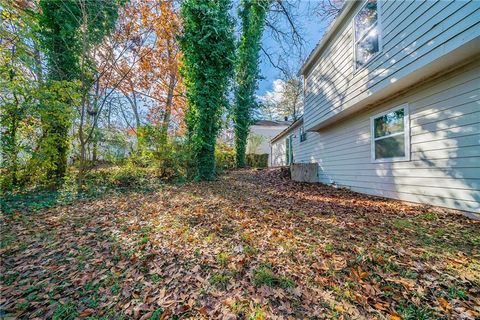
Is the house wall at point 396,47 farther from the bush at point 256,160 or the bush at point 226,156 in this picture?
the bush at point 256,160

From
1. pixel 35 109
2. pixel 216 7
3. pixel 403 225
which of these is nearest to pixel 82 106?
pixel 35 109

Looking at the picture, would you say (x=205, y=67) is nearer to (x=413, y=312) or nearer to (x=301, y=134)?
(x=301, y=134)

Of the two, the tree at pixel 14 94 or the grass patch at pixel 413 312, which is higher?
the tree at pixel 14 94

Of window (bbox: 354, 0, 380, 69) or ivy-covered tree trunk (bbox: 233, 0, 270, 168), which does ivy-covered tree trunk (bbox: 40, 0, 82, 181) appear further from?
ivy-covered tree trunk (bbox: 233, 0, 270, 168)

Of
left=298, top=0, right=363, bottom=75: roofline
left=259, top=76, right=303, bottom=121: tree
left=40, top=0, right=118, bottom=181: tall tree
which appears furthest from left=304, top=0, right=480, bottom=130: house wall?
left=259, top=76, right=303, bottom=121: tree

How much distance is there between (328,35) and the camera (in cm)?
693

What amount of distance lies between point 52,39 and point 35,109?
9.02 feet

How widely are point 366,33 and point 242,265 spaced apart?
255 inches

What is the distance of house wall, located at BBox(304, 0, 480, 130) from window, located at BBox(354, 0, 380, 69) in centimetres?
19

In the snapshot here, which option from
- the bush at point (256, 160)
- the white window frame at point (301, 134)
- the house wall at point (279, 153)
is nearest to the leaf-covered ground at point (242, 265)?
the white window frame at point (301, 134)

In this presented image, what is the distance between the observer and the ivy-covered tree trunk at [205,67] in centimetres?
679

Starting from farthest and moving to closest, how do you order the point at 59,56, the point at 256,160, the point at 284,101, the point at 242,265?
1. the point at 284,101
2. the point at 256,160
3. the point at 59,56
4. the point at 242,265

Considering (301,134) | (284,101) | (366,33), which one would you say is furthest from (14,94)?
(284,101)

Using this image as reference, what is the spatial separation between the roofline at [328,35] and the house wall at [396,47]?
0.54ft
